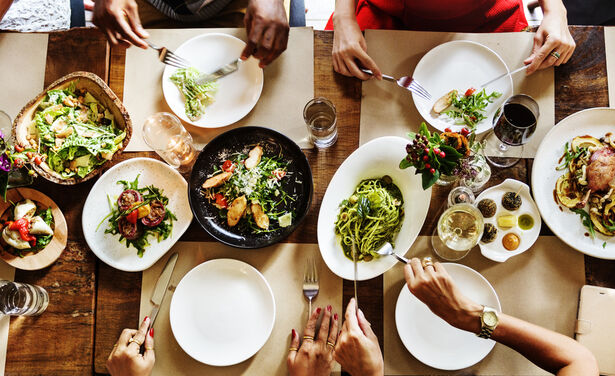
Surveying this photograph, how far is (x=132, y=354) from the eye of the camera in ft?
5.42

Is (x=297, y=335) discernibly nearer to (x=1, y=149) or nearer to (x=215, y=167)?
(x=215, y=167)

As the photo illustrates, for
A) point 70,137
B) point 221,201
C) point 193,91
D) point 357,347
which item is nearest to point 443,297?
point 357,347

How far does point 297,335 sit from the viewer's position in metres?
1.74

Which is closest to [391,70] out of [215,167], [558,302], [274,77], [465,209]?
[274,77]

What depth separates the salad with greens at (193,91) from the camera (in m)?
1.82

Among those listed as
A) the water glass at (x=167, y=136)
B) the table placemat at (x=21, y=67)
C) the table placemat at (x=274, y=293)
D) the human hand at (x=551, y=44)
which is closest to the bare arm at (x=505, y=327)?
the table placemat at (x=274, y=293)

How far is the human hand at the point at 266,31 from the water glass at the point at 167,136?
455 millimetres

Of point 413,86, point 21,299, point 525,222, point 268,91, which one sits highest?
point 413,86

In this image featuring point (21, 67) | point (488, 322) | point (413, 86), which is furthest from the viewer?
point (21, 67)

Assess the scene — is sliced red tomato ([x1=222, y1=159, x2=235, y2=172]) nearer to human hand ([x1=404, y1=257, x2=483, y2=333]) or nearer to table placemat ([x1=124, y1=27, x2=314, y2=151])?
table placemat ([x1=124, y1=27, x2=314, y2=151])

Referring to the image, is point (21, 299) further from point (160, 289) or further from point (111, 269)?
point (160, 289)

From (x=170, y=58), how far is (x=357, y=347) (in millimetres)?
1585

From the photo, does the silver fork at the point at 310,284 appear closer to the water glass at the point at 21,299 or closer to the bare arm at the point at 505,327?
the bare arm at the point at 505,327

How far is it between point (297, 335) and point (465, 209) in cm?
95
